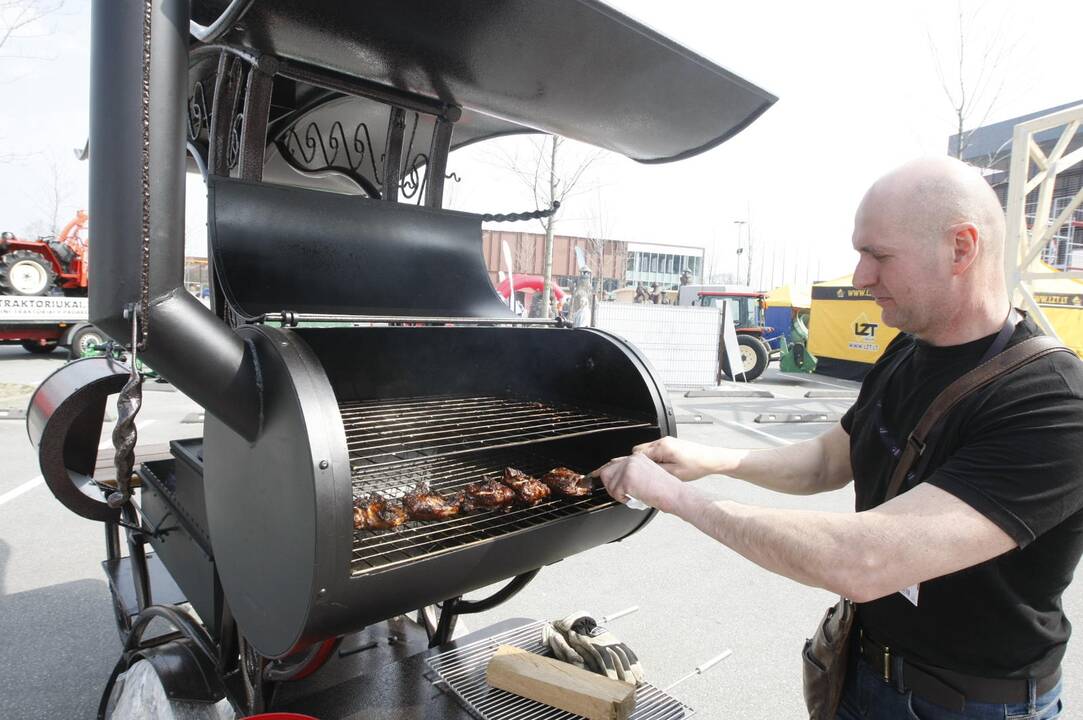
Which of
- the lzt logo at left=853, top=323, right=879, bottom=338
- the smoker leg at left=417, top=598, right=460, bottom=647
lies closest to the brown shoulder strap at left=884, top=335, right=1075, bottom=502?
the smoker leg at left=417, top=598, right=460, bottom=647

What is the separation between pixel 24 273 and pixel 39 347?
6.63 ft

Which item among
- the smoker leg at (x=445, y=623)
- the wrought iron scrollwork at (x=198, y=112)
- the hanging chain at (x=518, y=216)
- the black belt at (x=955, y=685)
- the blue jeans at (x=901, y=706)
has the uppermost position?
the wrought iron scrollwork at (x=198, y=112)

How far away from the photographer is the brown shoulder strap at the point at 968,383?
1.39 meters

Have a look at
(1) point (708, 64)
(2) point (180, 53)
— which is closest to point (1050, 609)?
(1) point (708, 64)

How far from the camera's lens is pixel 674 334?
37.5 feet

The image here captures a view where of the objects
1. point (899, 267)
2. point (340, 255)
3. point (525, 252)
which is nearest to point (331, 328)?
point (340, 255)

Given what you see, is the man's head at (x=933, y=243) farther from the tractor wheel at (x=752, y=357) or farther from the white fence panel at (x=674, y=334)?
the tractor wheel at (x=752, y=357)

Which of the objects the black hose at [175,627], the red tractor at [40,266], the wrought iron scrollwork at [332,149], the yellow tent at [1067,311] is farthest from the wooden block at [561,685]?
the red tractor at [40,266]

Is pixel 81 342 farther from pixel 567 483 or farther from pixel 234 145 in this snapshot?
pixel 567 483

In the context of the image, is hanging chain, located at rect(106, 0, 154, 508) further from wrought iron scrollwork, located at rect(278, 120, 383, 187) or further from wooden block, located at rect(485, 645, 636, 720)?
wrought iron scrollwork, located at rect(278, 120, 383, 187)

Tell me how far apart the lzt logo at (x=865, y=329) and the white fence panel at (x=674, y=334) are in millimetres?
4879

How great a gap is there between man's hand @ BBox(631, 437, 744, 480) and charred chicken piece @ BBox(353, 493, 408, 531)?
2.56 ft

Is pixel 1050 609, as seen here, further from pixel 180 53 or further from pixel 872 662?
pixel 180 53

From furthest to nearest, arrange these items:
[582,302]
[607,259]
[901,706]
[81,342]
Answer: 1. [607,259]
2. [582,302]
3. [81,342]
4. [901,706]
